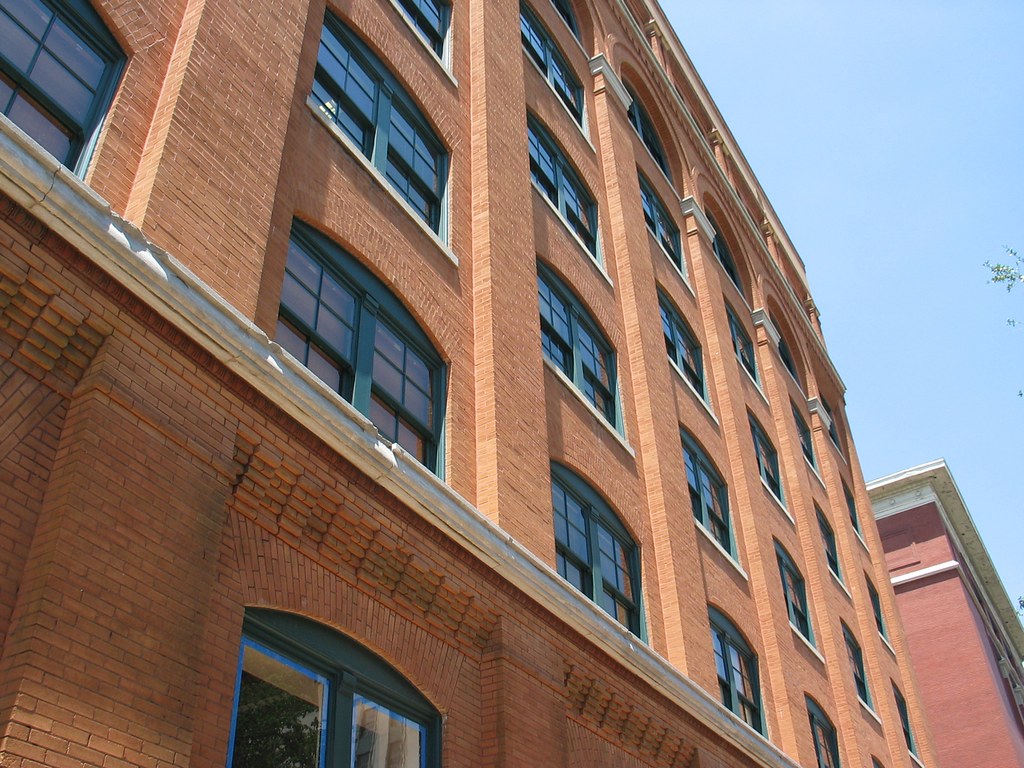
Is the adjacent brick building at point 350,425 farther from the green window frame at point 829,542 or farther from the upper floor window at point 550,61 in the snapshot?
the green window frame at point 829,542

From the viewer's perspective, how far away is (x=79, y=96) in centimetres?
850

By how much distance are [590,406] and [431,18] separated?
6298 millimetres

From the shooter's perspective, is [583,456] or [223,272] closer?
[223,272]

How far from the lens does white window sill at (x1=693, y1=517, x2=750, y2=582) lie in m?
17.7

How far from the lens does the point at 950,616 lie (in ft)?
152

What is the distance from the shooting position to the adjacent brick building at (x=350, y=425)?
263 inches

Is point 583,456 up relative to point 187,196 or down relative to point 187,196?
up

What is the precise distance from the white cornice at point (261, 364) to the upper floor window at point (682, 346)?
9.76m

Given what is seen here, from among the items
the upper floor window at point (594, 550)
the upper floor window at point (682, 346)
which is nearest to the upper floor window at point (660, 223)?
the upper floor window at point (682, 346)

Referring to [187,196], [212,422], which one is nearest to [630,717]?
[212,422]

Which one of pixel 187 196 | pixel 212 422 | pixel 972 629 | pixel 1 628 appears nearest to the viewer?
pixel 1 628

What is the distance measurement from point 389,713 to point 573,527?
197 inches

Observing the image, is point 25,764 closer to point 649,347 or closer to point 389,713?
point 389,713

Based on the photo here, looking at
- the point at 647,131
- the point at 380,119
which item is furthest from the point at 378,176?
the point at 647,131
